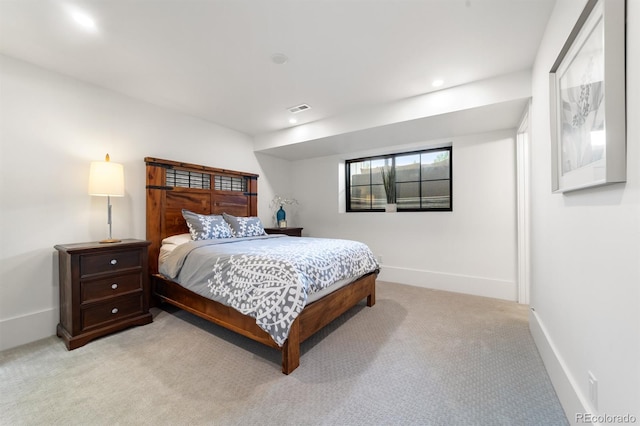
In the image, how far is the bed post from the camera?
1772 mm

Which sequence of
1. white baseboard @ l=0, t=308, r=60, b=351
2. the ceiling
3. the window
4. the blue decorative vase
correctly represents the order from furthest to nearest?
1. the blue decorative vase
2. the window
3. white baseboard @ l=0, t=308, r=60, b=351
4. the ceiling

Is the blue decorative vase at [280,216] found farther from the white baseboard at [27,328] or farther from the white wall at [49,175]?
the white baseboard at [27,328]

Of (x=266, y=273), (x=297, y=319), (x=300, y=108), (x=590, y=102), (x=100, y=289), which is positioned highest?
(x=300, y=108)

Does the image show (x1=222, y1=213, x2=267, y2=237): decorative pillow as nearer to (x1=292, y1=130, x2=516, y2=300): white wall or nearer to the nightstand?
the nightstand

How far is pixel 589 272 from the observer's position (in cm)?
118

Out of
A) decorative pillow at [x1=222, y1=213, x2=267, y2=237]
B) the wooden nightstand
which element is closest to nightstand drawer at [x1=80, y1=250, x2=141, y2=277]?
the wooden nightstand

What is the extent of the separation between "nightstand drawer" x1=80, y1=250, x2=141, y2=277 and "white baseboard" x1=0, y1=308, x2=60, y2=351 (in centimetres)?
66

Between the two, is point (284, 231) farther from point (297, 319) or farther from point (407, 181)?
point (297, 319)

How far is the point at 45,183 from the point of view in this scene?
2.38 m

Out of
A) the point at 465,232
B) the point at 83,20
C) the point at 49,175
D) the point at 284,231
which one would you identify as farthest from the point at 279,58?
the point at 465,232

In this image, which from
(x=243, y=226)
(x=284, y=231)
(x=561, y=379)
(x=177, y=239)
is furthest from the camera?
(x=284, y=231)

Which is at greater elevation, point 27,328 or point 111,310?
point 111,310

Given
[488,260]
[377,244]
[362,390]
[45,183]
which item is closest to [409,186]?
[377,244]

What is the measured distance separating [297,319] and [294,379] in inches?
14.7
